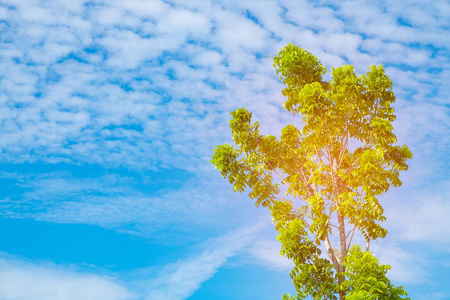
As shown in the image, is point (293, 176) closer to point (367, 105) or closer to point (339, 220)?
point (339, 220)

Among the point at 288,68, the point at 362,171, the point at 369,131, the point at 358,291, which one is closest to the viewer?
the point at 358,291

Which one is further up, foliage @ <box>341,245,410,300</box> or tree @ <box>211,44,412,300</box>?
tree @ <box>211,44,412,300</box>

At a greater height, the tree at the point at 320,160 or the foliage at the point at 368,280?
the tree at the point at 320,160

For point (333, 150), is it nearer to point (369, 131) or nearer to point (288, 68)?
point (369, 131)

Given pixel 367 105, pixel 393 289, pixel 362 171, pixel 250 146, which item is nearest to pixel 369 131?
pixel 367 105

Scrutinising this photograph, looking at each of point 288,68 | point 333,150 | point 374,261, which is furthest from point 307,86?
point 374,261

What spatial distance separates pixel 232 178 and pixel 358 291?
5235 millimetres

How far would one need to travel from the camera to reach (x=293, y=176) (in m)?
13.6

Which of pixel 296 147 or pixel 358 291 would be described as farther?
pixel 296 147

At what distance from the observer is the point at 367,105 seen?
13.7 metres

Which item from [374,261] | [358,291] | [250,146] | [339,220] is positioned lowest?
[358,291]

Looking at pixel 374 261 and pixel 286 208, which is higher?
pixel 286 208

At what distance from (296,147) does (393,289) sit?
542 cm

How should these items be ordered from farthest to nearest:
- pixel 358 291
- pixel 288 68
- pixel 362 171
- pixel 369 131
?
pixel 288 68 → pixel 369 131 → pixel 362 171 → pixel 358 291
